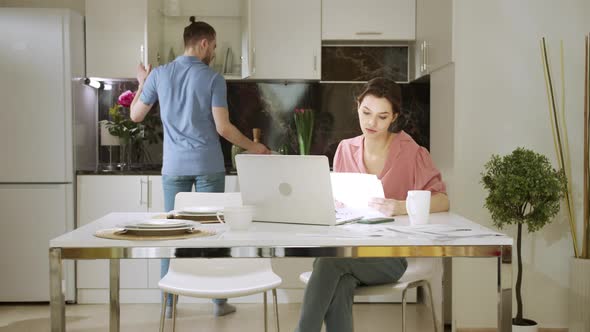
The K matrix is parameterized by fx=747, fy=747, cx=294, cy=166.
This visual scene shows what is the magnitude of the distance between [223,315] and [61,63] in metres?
1.78

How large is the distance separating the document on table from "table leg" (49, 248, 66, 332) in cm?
102

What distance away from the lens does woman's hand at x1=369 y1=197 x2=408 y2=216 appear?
2.51m

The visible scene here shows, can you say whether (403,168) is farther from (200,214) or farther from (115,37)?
(115,37)

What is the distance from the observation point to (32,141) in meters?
4.46

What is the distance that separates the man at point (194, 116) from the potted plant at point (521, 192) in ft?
4.14

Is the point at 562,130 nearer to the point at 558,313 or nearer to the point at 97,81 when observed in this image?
the point at 558,313

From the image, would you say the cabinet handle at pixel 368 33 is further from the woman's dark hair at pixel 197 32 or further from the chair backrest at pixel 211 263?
the chair backrest at pixel 211 263

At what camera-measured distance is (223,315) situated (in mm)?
4316

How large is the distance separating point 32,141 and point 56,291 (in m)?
2.70

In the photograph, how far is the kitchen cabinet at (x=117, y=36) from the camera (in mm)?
4617

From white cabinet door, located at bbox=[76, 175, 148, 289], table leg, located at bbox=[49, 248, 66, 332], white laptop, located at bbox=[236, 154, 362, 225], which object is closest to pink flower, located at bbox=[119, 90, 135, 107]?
white cabinet door, located at bbox=[76, 175, 148, 289]

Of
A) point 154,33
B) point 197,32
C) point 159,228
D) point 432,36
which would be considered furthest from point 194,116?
point 159,228

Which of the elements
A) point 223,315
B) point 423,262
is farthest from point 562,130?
point 223,315

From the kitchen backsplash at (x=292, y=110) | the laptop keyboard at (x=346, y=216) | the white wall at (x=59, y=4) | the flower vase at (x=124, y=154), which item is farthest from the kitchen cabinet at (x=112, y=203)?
the laptop keyboard at (x=346, y=216)
